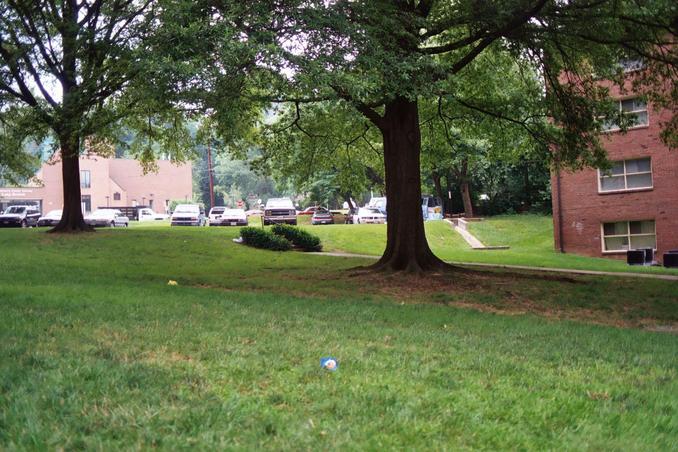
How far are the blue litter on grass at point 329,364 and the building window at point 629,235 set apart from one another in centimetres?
2658

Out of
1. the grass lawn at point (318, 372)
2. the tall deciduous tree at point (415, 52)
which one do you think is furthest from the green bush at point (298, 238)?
the grass lawn at point (318, 372)

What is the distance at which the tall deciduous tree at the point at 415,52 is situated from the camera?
9.94 m

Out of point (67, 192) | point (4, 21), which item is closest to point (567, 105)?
point (4, 21)

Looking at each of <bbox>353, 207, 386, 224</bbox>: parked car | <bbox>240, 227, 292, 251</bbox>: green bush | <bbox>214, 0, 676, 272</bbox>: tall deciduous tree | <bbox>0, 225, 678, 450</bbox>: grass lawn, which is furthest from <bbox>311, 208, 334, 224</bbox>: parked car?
<bbox>0, 225, 678, 450</bbox>: grass lawn

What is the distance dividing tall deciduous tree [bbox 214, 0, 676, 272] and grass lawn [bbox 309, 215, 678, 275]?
7865 millimetres

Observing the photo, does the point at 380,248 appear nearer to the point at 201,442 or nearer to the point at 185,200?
the point at 201,442

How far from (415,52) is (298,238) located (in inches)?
588

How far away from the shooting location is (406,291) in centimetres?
1255

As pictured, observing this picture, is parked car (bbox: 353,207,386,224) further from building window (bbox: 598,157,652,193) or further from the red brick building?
building window (bbox: 598,157,652,193)

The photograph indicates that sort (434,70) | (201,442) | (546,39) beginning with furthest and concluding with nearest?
(546,39) → (434,70) → (201,442)

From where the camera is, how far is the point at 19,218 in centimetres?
4131

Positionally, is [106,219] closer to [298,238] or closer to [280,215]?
[280,215]

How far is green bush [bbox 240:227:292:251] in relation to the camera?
24.1m

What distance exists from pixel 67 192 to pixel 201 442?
77.3 ft
